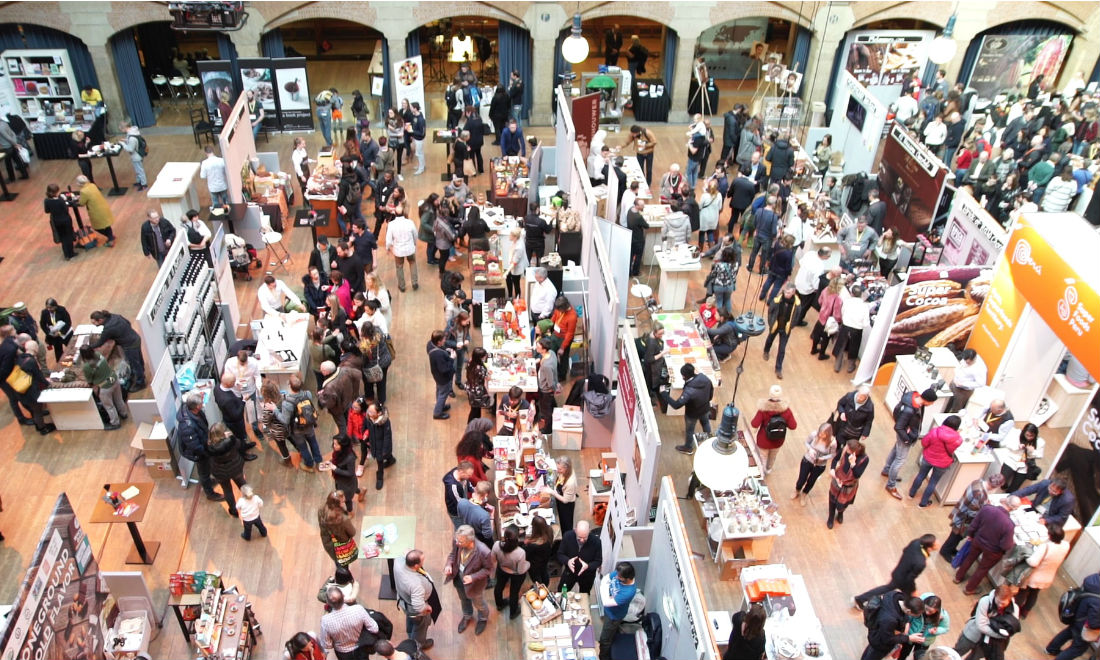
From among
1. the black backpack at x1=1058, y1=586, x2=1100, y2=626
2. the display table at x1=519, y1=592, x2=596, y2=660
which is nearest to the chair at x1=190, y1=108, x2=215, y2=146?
the display table at x1=519, y1=592, x2=596, y2=660

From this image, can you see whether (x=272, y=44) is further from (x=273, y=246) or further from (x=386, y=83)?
(x=273, y=246)

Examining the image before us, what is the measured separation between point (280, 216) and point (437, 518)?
736cm

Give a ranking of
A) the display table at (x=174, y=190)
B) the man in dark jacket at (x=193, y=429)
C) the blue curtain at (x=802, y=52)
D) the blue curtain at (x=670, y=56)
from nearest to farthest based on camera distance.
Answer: the man in dark jacket at (x=193, y=429) → the display table at (x=174, y=190) → the blue curtain at (x=670, y=56) → the blue curtain at (x=802, y=52)

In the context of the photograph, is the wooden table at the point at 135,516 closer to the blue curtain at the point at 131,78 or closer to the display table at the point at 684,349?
the display table at the point at 684,349

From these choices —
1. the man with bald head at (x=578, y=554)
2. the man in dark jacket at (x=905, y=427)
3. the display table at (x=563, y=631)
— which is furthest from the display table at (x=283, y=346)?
the man in dark jacket at (x=905, y=427)

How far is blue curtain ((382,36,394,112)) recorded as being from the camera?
1852 centimetres

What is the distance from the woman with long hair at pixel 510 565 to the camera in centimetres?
760

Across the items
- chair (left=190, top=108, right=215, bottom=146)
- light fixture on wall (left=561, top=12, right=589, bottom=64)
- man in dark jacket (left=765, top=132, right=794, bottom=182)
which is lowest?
chair (left=190, top=108, right=215, bottom=146)

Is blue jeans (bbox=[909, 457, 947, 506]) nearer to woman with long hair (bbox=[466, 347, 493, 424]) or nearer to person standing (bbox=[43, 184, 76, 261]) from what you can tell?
woman with long hair (bbox=[466, 347, 493, 424])

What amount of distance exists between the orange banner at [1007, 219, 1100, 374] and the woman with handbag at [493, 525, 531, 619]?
611 centimetres

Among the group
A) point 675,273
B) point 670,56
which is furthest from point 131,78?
point 675,273

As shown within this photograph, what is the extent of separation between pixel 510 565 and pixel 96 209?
9.97 meters

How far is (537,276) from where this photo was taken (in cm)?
1074

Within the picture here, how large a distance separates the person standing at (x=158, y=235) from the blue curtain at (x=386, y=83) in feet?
24.8
